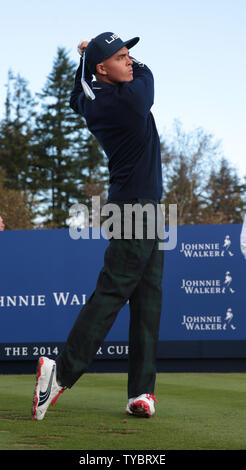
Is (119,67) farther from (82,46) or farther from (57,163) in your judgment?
(57,163)

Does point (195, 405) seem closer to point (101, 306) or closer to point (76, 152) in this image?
point (101, 306)

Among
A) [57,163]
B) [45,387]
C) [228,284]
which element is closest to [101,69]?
[45,387]

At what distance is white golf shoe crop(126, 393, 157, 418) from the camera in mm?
3726

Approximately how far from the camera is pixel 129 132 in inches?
145

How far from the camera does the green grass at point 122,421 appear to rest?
9.76ft

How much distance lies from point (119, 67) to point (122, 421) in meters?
1.85

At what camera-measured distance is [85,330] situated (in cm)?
357

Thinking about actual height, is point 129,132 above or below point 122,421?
above

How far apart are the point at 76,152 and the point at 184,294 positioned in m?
45.9

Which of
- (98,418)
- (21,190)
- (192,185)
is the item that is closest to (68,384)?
(98,418)

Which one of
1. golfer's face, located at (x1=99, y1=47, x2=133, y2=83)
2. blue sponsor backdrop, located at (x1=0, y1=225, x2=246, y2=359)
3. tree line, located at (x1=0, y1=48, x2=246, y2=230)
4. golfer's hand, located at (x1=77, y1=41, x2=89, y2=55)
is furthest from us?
tree line, located at (x1=0, y1=48, x2=246, y2=230)

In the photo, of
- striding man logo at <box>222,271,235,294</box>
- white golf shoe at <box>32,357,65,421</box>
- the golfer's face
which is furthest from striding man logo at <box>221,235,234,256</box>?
white golf shoe at <box>32,357,65,421</box>

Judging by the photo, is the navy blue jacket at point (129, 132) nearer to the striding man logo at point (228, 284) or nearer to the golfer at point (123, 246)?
the golfer at point (123, 246)

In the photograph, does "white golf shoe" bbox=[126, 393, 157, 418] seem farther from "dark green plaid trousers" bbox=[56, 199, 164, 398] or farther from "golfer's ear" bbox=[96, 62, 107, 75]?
"golfer's ear" bbox=[96, 62, 107, 75]
